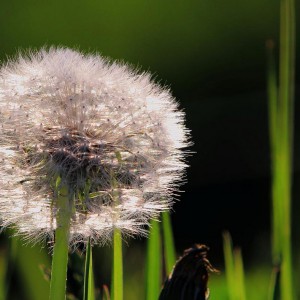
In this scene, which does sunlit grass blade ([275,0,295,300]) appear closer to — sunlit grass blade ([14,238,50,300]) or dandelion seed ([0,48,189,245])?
dandelion seed ([0,48,189,245])

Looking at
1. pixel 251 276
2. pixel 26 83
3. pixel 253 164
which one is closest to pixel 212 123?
pixel 253 164

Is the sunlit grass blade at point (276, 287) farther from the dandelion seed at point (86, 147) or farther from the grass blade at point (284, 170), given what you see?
the dandelion seed at point (86, 147)

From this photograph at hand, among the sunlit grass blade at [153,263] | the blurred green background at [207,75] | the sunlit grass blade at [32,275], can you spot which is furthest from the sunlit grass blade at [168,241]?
the blurred green background at [207,75]

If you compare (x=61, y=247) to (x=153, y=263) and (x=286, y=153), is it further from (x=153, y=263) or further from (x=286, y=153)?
(x=286, y=153)

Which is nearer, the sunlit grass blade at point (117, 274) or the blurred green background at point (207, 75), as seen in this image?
the sunlit grass blade at point (117, 274)

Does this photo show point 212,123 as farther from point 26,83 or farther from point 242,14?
point 26,83

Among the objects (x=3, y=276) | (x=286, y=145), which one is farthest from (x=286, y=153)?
(x=3, y=276)

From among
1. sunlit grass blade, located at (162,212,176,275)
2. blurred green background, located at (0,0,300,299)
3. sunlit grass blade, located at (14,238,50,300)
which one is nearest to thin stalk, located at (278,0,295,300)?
sunlit grass blade, located at (162,212,176,275)
